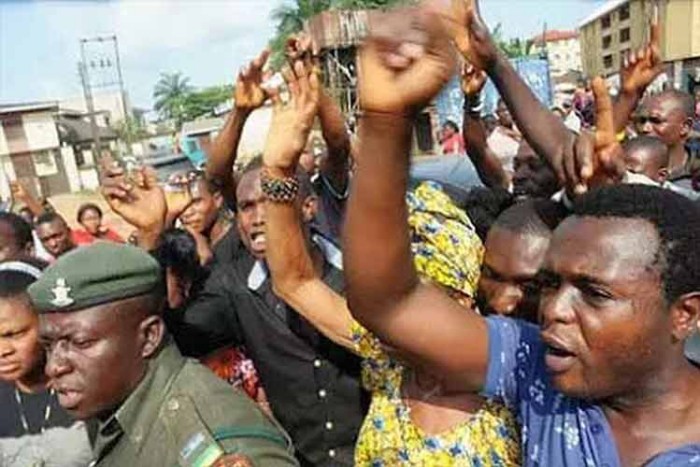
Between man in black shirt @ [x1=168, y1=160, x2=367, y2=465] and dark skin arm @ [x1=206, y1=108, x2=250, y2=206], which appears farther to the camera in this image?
dark skin arm @ [x1=206, y1=108, x2=250, y2=206]

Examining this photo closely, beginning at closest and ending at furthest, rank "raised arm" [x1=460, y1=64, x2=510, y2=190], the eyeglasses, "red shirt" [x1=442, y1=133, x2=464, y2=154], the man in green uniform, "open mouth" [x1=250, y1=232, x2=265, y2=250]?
the man in green uniform, "open mouth" [x1=250, y1=232, x2=265, y2=250], "raised arm" [x1=460, y1=64, x2=510, y2=190], the eyeglasses, "red shirt" [x1=442, y1=133, x2=464, y2=154]

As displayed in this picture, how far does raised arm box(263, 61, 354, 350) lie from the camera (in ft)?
7.56

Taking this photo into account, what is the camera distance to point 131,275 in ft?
6.59

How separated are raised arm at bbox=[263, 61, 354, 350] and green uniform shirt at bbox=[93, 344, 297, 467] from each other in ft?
1.30

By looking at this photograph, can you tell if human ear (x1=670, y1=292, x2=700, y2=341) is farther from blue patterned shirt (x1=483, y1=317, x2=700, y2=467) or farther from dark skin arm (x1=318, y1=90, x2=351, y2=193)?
dark skin arm (x1=318, y1=90, x2=351, y2=193)

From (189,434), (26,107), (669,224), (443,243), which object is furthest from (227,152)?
(26,107)

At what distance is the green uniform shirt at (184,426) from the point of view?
1.82 metres

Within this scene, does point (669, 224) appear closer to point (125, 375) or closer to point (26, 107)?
point (125, 375)

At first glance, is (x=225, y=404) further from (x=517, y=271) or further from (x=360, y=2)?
(x=360, y=2)

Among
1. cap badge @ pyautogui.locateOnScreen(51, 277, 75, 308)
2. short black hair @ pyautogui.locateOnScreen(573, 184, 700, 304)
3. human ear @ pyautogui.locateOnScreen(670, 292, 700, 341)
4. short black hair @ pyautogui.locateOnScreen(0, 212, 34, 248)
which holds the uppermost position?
short black hair @ pyautogui.locateOnScreen(573, 184, 700, 304)

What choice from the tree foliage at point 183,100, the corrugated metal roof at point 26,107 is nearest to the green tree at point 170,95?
the tree foliage at point 183,100

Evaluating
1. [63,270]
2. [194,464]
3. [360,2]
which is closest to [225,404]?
[194,464]

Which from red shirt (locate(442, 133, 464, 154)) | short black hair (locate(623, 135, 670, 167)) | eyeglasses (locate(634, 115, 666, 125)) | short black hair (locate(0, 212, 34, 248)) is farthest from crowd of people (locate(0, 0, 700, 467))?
red shirt (locate(442, 133, 464, 154))

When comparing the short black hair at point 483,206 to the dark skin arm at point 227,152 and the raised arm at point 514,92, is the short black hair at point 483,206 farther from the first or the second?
the dark skin arm at point 227,152
